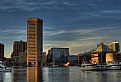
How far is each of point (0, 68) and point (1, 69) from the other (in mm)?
1080

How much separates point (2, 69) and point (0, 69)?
12.1ft

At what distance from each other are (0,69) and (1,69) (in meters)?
1.79

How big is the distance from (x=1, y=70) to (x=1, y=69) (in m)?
1.51

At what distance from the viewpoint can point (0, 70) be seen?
638ft

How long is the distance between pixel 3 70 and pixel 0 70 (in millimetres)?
5134

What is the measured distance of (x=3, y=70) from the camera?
19950cm

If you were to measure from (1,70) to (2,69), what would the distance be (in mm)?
3270

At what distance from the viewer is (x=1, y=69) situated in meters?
198

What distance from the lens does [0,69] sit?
196 meters

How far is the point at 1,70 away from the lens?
19662 centimetres

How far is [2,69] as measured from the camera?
199875 mm

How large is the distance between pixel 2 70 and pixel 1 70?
191 centimetres
